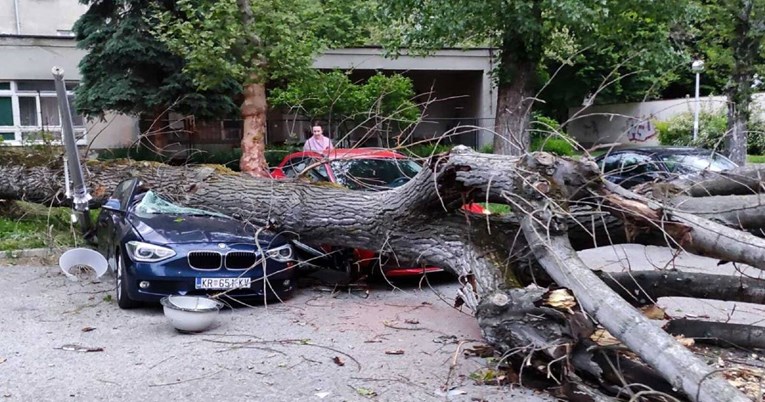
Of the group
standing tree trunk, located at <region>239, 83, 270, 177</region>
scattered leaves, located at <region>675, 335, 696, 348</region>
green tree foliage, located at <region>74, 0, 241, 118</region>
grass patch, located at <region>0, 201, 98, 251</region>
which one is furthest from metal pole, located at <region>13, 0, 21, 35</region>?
scattered leaves, located at <region>675, 335, 696, 348</region>

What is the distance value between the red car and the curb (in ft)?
11.8

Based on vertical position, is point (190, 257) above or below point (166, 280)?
above

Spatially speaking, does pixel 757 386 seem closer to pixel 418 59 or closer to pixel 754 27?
pixel 754 27

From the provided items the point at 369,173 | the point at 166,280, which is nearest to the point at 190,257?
the point at 166,280

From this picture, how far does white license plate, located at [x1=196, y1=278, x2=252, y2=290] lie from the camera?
6.99 meters

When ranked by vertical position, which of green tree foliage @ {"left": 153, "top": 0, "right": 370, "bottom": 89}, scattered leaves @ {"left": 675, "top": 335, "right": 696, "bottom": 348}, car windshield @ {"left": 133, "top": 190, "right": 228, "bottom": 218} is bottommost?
scattered leaves @ {"left": 675, "top": 335, "right": 696, "bottom": 348}

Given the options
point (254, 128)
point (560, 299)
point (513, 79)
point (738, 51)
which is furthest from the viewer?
point (513, 79)

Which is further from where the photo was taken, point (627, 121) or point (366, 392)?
point (627, 121)

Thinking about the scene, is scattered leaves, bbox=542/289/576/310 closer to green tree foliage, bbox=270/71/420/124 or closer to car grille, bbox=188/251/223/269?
car grille, bbox=188/251/223/269

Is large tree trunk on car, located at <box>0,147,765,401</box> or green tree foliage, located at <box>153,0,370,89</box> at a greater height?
green tree foliage, located at <box>153,0,370,89</box>

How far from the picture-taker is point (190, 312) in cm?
624

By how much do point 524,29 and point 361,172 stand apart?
5.79m

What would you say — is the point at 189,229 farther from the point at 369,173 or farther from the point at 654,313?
the point at 654,313

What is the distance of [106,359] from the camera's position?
5645 mm
